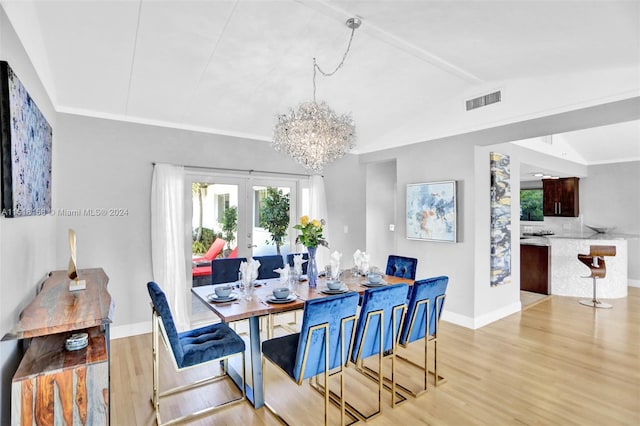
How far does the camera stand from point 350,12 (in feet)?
8.56

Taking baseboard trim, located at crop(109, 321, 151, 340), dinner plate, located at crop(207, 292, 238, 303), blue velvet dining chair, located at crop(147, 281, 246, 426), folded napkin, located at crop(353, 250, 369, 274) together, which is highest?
folded napkin, located at crop(353, 250, 369, 274)

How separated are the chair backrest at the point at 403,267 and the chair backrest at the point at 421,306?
0.86 meters

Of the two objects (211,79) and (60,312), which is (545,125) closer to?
(211,79)

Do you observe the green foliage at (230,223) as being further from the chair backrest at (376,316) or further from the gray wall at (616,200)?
the gray wall at (616,200)

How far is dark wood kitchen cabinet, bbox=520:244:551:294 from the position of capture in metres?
6.01

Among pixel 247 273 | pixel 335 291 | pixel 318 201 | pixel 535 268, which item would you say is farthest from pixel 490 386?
pixel 535 268

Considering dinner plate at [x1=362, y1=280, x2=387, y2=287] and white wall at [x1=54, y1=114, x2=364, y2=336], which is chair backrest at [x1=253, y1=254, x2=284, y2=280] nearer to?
dinner plate at [x1=362, y1=280, x2=387, y2=287]

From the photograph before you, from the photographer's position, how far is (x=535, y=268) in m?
6.15

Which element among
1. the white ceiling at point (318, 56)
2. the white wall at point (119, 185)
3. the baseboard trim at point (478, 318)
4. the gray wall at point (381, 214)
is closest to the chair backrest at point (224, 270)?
the white wall at point (119, 185)

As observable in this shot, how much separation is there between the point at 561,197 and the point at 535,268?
2562mm

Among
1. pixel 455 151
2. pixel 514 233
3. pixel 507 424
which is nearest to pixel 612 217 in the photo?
pixel 514 233

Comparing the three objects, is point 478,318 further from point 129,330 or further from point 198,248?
point 129,330

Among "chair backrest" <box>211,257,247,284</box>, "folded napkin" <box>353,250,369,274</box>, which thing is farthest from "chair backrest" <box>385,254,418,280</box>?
"chair backrest" <box>211,257,247,284</box>

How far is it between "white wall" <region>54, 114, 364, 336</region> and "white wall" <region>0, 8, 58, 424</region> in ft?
3.32
